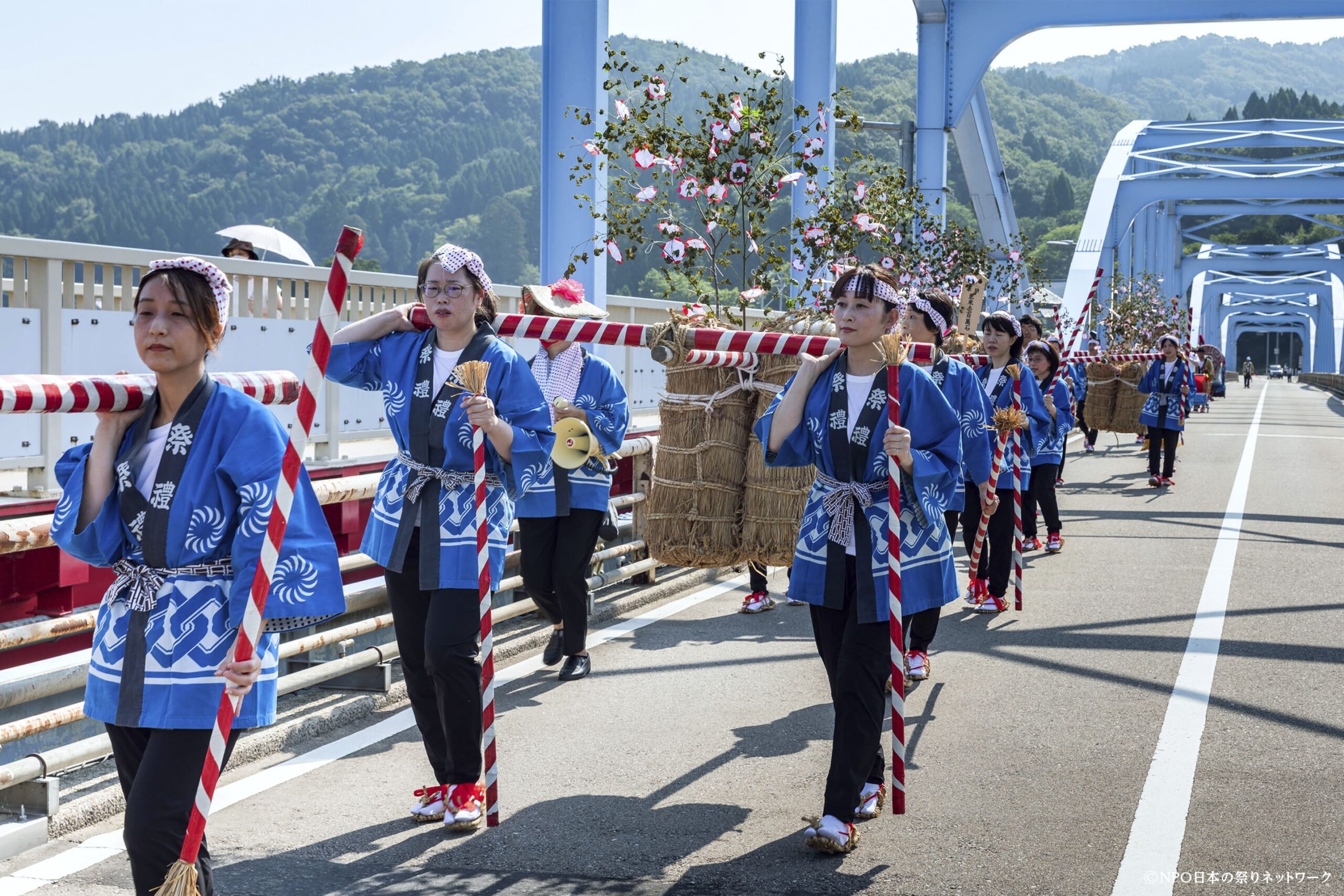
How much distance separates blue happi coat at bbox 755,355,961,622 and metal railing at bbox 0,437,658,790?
1.78m

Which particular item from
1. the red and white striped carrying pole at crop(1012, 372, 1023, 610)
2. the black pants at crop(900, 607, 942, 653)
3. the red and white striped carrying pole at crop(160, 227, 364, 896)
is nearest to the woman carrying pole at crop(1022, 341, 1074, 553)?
the red and white striped carrying pole at crop(1012, 372, 1023, 610)

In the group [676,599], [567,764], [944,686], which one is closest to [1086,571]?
[676,599]

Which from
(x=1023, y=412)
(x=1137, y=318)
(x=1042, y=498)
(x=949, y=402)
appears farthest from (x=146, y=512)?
(x=1137, y=318)

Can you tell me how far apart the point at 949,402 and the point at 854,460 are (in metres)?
1.48

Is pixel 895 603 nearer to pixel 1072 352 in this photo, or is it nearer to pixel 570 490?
pixel 570 490

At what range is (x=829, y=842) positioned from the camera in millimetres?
4418

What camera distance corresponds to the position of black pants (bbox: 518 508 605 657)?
6.91 metres

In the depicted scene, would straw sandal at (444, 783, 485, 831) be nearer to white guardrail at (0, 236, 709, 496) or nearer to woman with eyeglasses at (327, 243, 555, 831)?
woman with eyeglasses at (327, 243, 555, 831)

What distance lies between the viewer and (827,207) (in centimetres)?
977

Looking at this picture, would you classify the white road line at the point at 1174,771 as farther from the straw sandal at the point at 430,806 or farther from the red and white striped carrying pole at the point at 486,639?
the straw sandal at the point at 430,806

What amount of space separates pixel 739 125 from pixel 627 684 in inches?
125

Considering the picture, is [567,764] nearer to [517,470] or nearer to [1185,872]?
[517,470]

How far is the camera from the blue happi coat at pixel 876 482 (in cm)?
462

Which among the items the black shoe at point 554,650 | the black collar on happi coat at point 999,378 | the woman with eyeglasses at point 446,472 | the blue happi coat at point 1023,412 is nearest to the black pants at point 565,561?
the black shoe at point 554,650
